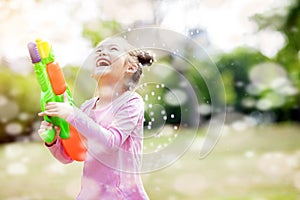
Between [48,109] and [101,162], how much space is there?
0.37 feet

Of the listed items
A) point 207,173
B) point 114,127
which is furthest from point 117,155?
point 207,173

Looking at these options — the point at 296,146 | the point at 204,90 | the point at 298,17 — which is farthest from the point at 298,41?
the point at 204,90

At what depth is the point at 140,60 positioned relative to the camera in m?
0.96

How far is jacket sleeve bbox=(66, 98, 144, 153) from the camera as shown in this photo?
2.85 ft

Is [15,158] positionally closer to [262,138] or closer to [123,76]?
[262,138]

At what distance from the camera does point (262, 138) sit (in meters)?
2.27

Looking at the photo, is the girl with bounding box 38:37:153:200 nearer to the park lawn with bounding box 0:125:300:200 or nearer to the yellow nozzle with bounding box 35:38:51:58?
the yellow nozzle with bounding box 35:38:51:58

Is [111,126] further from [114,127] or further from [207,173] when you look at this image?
[207,173]

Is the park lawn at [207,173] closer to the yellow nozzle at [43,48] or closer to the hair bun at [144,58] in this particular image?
the hair bun at [144,58]

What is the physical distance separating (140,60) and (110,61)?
0.05 meters

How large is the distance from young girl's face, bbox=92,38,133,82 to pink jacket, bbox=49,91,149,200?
4 centimetres

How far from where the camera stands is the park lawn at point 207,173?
5.95ft

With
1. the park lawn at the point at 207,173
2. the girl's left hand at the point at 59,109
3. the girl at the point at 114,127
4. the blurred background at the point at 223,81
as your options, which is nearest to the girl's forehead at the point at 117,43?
the girl at the point at 114,127

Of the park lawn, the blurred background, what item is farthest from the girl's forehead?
the park lawn
